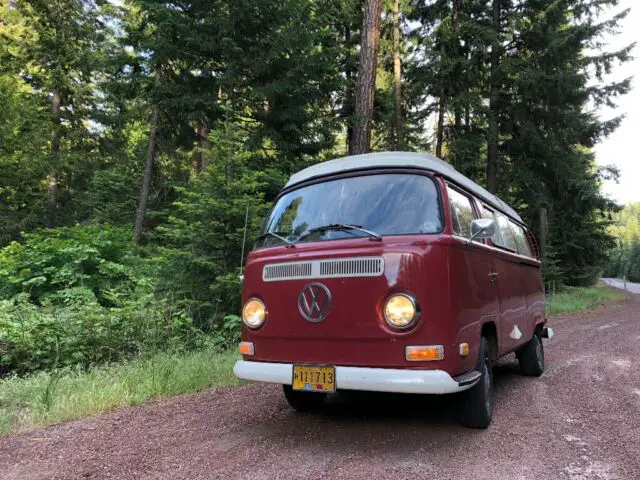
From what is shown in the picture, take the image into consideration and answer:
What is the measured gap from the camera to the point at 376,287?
3.63 metres

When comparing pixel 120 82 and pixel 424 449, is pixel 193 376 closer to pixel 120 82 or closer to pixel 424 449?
pixel 424 449

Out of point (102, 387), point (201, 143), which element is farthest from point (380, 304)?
point (201, 143)

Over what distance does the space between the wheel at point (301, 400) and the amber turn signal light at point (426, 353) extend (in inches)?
68.9

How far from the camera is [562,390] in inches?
234

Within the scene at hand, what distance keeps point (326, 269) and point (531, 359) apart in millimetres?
4409

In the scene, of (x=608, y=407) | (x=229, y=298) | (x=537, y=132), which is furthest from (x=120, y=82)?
(x=537, y=132)

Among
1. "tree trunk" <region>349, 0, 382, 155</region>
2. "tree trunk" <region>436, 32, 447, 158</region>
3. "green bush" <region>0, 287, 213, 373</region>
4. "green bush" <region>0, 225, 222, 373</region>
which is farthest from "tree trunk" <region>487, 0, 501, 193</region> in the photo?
"green bush" <region>0, 287, 213, 373</region>

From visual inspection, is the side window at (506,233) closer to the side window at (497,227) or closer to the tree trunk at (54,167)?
Answer: the side window at (497,227)

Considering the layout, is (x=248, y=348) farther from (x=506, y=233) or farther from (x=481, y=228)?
(x=506, y=233)

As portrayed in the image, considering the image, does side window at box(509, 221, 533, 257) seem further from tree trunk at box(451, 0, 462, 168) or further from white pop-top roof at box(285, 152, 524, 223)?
tree trunk at box(451, 0, 462, 168)

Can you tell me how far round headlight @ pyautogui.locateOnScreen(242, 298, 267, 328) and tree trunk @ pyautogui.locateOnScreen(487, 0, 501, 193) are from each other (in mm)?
17341

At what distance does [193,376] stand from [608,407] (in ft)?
16.1

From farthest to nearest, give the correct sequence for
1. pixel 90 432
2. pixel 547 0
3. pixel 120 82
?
pixel 547 0, pixel 120 82, pixel 90 432

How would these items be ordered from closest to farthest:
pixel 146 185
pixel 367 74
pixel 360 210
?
pixel 360 210 < pixel 367 74 < pixel 146 185
